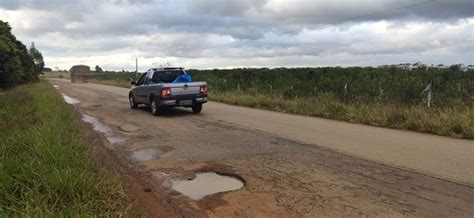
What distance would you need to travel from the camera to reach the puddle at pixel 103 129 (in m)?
11.0

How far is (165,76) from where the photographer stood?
1770cm

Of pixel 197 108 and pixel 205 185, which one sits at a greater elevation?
pixel 197 108

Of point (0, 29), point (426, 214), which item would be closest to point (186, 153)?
point (426, 214)

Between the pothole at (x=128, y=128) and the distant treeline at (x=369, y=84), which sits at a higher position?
the distant treeline at (x=369, y=84)

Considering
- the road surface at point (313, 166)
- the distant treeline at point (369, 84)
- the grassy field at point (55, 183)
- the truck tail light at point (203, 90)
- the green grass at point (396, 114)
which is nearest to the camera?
the grassy field at point (55, 183)

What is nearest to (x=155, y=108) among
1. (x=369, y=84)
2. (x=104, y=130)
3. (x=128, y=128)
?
(x=128, y=128)

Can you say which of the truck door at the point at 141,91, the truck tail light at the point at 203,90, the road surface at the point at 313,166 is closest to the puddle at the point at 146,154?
the road surface at the point at 313,166

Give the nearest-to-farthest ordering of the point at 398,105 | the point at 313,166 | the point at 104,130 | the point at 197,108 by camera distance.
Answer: the point at 313,166, the point at 104,130, the point at 398,105, the point at 197,108

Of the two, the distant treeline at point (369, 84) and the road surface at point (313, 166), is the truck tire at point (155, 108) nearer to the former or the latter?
the road surface at point (313, 166)

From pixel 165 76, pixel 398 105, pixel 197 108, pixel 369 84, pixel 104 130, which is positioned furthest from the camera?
pixel 369 84

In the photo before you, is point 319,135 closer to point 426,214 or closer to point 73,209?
point 426,214

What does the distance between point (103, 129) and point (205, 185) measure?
7022 millimetres

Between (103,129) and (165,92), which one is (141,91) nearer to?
(165,92)

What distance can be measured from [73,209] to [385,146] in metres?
6.71
